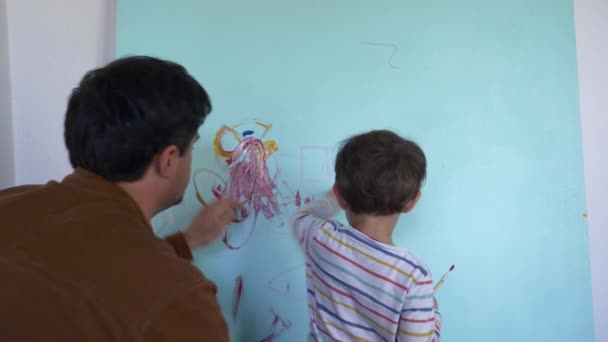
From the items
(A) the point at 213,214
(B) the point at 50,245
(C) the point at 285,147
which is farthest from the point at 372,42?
(B) the point at 50,245

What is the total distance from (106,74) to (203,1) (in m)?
0.36

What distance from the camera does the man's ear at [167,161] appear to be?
18.0 inches

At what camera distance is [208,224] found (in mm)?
681

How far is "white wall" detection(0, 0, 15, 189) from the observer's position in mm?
746


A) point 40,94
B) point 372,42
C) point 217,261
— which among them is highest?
point 372,42

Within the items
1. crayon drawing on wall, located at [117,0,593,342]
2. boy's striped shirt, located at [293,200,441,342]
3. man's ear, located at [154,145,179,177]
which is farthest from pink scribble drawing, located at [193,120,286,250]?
man's ear, located at [154,145,179,177]

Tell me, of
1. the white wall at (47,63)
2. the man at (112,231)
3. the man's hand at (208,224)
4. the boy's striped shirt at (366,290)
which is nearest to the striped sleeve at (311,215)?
the boy's striped shirt at (366,290)

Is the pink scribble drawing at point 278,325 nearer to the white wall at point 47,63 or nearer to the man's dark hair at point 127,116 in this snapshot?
the man's dark hair at point 127,116

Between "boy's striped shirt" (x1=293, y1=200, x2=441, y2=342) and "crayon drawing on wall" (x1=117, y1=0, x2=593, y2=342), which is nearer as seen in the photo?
"boy's striped shirt" (x1=293, y1=200, x2=441, y2=342)

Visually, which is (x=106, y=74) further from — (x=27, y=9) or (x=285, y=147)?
(x=27, y=9)

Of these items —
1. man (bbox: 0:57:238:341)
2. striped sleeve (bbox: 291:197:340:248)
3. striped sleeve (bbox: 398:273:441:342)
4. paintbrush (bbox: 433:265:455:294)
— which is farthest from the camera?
paintbrush (bbox: 433:265:455:294)

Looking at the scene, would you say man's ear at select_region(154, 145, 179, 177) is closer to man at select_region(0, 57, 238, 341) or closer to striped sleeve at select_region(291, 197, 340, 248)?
man at select_region(0, 57, 238, 341)

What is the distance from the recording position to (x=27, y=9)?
0.76 meters

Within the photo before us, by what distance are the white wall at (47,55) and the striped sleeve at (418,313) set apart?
2.46 ft
